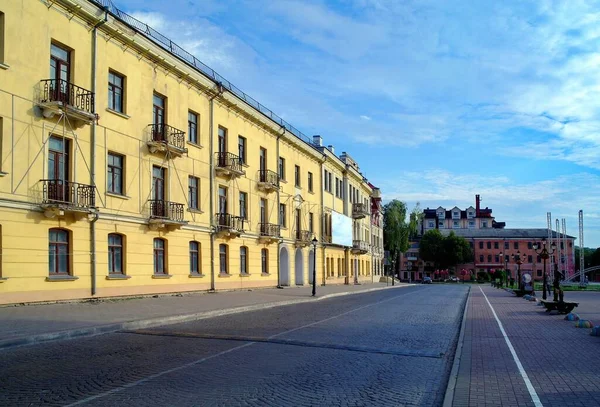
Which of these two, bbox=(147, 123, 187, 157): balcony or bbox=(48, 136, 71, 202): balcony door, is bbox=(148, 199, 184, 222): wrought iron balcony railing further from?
bbox=(48, 136, 71, 202): balcony door

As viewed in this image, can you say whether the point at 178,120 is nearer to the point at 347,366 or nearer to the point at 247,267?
the point at 247,267

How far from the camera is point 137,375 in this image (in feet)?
26.9

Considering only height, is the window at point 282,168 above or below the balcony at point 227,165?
above

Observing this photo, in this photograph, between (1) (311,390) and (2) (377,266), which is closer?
(1) (311,390)

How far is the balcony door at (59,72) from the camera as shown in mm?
19469

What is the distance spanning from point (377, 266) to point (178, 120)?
55681 millimetres

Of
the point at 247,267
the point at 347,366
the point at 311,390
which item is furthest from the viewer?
the point at 247,267

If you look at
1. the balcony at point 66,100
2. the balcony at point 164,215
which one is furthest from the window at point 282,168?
the balcony at point 66,100

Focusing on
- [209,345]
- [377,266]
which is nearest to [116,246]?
[209,345]

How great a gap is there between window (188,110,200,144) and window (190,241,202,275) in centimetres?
538

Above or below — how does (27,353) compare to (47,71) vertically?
below

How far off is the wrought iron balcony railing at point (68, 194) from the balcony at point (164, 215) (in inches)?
159

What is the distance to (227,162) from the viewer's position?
31.3 metres

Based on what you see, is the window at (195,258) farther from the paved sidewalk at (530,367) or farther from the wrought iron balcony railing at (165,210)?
the paved sidewalk at (530,367)
